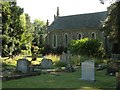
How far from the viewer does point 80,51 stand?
34.0m

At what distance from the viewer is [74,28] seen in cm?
5150

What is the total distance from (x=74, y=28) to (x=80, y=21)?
226 cm

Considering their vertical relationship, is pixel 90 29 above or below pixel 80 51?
above

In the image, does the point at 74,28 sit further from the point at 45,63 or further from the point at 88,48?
the point at 45,63

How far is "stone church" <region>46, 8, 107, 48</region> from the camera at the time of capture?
1925 inches

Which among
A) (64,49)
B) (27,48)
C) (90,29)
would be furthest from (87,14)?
(27,48)

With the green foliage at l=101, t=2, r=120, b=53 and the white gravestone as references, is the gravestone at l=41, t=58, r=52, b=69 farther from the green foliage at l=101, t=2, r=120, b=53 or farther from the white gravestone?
the green foliage at l=101, t=2, r=120, b=53

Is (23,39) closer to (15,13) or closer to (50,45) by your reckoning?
(15,13)

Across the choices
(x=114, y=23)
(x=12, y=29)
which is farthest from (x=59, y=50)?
(x=114, y=23)

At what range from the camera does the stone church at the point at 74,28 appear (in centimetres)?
4891

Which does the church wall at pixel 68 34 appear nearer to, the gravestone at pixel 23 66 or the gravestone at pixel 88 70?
the gravestone at pixel 23 66

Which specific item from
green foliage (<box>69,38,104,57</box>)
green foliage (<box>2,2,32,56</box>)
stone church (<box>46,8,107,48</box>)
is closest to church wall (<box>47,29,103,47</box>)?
stone church (<box>46,8,107,48</box>)

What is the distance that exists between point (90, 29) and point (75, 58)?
76.3 ft

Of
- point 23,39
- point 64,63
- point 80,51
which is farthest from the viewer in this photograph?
point 23,39
